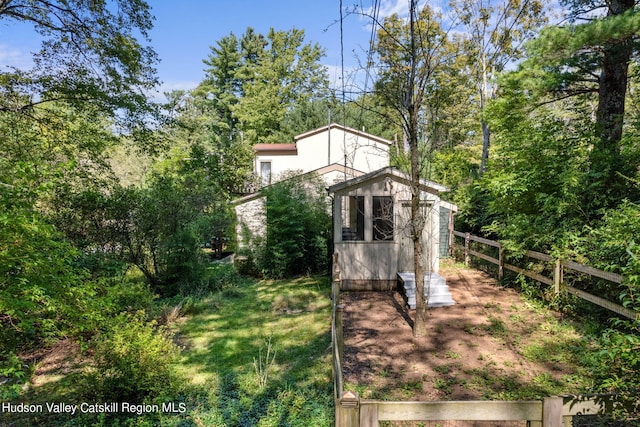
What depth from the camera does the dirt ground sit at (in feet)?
14.8

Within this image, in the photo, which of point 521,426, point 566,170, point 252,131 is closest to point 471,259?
point 566,170

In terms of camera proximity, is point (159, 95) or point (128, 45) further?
point (159, 95)

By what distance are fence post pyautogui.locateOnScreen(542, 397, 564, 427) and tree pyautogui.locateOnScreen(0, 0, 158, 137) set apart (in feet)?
34.1

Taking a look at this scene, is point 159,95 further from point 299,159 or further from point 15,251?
point 299,159

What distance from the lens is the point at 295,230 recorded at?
11930mm

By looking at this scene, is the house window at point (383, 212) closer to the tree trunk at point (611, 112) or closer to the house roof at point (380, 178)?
the house roof at point (380, 178)

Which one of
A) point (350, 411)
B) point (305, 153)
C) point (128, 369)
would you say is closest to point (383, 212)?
point (128, 369)

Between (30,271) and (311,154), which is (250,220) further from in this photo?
(30,271)

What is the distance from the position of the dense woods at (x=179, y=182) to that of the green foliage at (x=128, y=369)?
0.02 metres

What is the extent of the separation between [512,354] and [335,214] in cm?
503

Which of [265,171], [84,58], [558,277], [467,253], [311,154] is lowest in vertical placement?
[467,253]

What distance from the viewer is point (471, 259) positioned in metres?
Result: 12.2

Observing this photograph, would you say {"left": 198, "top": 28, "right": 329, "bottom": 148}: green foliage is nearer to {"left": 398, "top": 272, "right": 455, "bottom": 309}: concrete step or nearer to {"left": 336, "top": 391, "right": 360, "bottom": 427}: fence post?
{"left": 398, "top": 272, "right": 455, "bottom": 309}: concrete step

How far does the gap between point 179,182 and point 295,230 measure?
4.19 m
